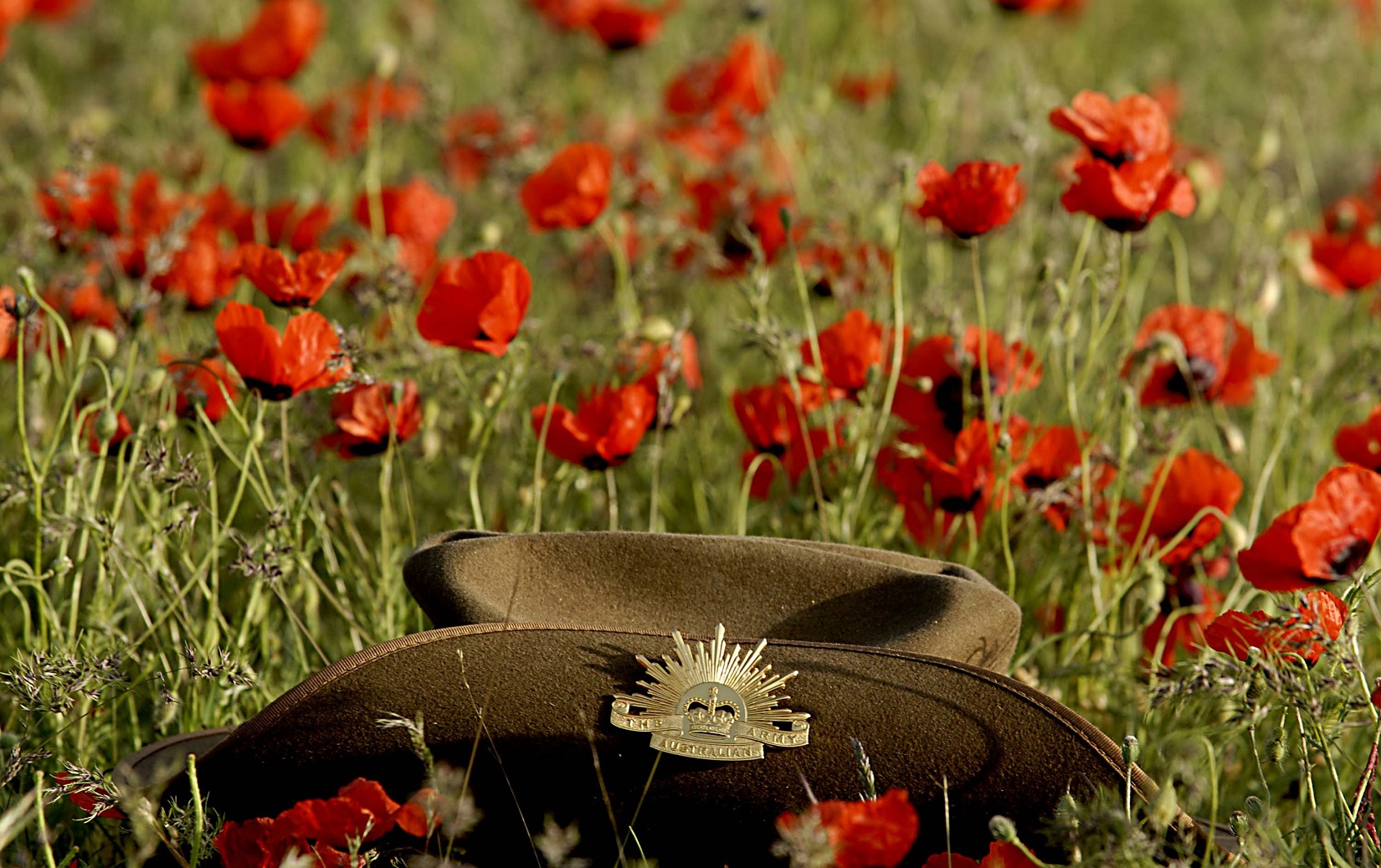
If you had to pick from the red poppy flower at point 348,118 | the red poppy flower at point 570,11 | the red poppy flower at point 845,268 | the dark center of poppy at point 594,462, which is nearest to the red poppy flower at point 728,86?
the red poppy flower at point 570,11

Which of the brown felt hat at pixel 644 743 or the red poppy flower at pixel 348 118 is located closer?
the brown felt hat at pixel 644 743

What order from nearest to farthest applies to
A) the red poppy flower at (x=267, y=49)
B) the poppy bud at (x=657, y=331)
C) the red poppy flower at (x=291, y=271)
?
the red poppy flower at (x=291, y=271) → the poppy bud at (x=657, y=331) → the red poppy flower at (x=267, y=49)

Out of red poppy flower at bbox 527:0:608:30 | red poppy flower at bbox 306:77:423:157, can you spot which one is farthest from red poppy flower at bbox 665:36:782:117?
red poppy flower at bbox 306:77:423:157

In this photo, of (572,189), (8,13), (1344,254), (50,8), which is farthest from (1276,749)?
(50,8)

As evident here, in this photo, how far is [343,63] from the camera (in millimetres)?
4016

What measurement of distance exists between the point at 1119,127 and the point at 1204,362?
1.05ft

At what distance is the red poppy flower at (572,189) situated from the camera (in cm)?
180

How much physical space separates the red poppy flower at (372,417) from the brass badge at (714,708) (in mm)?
485

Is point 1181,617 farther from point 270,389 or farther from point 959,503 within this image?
point 270,389

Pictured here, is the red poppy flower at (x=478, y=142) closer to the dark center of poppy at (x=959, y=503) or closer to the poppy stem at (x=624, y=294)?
the poppy stem at (x=624, y=294)

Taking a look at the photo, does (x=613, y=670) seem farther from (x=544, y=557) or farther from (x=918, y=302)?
(x=918, y=302)

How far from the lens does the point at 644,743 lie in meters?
1.10

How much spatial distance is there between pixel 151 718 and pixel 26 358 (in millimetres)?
710

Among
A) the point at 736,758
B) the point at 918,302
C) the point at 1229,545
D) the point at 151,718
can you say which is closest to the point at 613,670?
the point at 736,758
